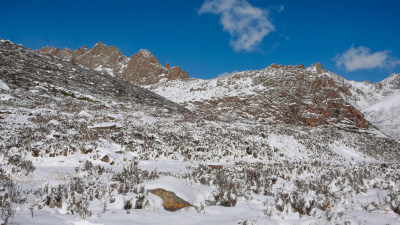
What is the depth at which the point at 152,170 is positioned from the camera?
9.70 metres

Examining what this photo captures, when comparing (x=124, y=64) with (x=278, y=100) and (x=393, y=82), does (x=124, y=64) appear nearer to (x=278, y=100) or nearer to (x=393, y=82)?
(x=278, y=100)

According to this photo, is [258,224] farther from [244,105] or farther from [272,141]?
[244,105]

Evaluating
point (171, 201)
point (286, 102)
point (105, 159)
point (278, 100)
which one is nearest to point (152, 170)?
point (105, 159)

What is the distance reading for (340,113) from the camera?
191 ft

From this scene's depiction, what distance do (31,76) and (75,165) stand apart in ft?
88.7

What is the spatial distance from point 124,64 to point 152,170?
150 m

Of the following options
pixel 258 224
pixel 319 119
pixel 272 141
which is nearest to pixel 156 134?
pixel 272 141

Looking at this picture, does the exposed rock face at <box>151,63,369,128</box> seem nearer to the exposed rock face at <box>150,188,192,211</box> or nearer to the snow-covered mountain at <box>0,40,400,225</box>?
the snow-covered mountain at <box>0,40,400,225</box>

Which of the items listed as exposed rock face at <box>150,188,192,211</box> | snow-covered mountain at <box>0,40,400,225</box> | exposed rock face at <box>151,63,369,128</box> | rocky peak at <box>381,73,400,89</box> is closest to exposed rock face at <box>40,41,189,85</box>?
exposed rock face at <box>151,63,369,128</box>

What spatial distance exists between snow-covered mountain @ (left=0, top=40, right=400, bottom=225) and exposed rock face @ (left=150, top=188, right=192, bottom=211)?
0.02 metres

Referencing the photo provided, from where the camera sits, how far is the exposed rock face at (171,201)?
5.25 m

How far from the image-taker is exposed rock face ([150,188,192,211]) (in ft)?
17.2

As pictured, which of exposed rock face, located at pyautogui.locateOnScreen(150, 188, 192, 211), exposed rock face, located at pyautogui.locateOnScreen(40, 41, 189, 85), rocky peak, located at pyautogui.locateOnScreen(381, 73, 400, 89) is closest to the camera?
exposed rock face, located at pyautogui.locateOnScreen(150, 188, 192, 211)

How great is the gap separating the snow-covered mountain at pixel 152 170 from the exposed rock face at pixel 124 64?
88714mm
